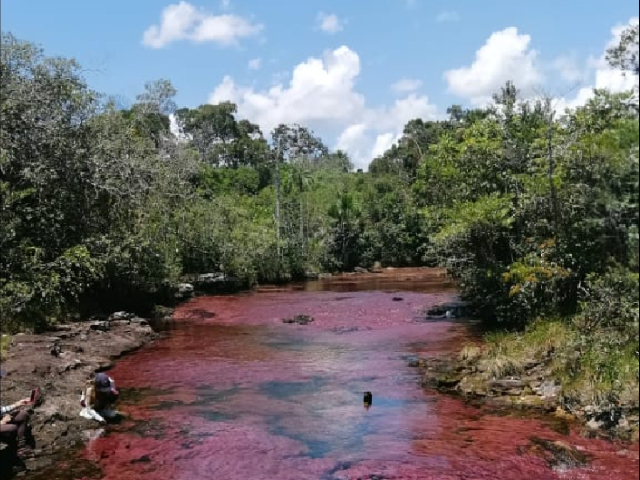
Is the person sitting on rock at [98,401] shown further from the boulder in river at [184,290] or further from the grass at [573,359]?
the boulder in river at [184,290]

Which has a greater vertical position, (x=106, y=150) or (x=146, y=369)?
(x=106, y=150)

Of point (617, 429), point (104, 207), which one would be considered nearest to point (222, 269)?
point (104, 207)

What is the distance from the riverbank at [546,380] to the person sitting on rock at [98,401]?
8.04 metres

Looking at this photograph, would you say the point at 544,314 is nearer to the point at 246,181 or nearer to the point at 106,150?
the point at 106,150

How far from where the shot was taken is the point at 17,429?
11.7 m

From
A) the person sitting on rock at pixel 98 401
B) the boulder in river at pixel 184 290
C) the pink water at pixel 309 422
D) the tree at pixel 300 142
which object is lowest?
the pink water at pixel 309 422

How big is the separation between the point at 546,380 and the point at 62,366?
12.6 meters

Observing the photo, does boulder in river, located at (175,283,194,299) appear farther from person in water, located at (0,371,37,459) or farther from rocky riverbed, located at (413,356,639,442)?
person in water, located at (0,371,37,459)

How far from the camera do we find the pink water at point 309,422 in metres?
12.0

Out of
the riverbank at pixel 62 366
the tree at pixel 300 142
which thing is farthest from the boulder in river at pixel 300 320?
the tree at pixel 300 142

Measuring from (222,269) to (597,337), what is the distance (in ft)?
106

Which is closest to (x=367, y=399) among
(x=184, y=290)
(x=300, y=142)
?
(x=184, y=290)

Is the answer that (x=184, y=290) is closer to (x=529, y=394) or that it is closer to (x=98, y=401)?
(x=98, y=401)

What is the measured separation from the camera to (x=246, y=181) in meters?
71.2
